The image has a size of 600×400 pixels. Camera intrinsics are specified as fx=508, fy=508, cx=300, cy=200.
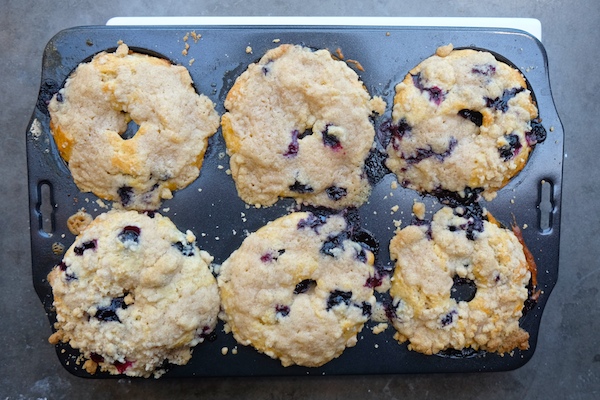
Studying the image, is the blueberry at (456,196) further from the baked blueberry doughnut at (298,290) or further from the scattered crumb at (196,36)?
the scattered crumb at (196,36)

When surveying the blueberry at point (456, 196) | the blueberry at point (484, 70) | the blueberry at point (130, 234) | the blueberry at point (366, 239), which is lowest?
the blueberry at point (366, 239)

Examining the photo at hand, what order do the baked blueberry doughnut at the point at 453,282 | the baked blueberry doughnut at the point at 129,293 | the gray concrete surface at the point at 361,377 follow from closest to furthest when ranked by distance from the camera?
the baked blueberry doughnut at the point at 129,293 < the baked blueberry doughnut at the point at 453,282 < the gray concrete surface at the point at 361,377

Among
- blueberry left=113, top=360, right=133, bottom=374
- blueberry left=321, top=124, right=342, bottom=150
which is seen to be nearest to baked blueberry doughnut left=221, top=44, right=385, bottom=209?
blueberry left=321, top=124, right=342, bottom=150

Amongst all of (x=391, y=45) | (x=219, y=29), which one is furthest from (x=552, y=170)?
(x=219, y=29)

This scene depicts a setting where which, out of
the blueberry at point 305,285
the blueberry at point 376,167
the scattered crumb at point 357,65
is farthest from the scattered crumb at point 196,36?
the blueberry at point 305,285

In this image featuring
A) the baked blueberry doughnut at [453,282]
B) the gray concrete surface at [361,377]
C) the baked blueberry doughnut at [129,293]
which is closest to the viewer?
the baked blueberry doughnut at [129,293]
